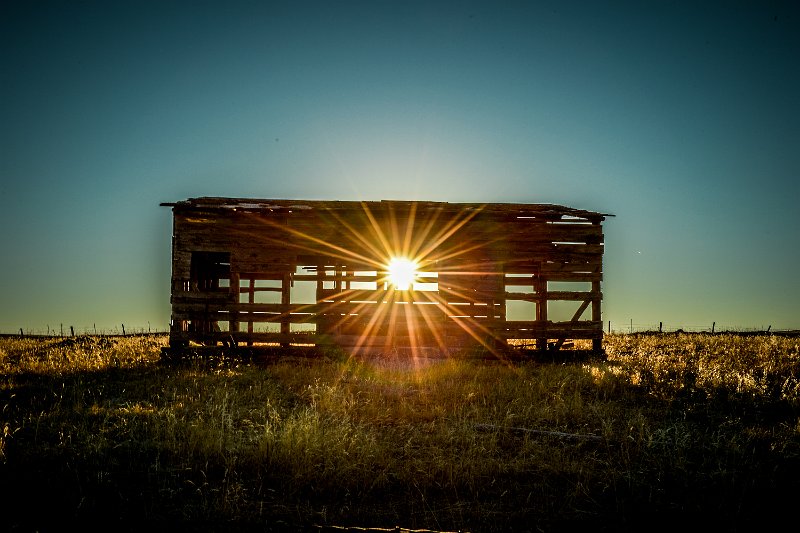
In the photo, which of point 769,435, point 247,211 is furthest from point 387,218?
point 769,435

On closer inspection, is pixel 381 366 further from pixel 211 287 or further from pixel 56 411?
pixel 211 287

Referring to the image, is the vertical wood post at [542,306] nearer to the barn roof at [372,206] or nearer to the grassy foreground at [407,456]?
the barn roof at [372,206]

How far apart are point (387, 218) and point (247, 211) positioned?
14.1 feet

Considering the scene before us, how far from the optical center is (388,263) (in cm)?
1442

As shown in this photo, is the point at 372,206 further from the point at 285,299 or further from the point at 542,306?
the point at 542,306

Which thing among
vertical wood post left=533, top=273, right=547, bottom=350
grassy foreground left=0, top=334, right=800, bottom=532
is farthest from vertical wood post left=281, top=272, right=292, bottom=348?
vertical wood post left=533, top=273, right=547, bottom=350

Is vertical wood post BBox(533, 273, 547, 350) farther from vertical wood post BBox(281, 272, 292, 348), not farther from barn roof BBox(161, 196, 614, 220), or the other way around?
vertical wood post BBox(281, 272, 292, 348)

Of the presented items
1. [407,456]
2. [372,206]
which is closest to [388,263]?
[372,206]

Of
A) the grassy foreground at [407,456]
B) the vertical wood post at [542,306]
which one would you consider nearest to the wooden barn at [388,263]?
the vertical wood post at [542,306]

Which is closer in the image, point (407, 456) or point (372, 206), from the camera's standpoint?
point (407, 456)

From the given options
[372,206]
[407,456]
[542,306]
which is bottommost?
[407,456]

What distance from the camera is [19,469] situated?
5.02 metres

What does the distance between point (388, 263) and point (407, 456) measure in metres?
9.03

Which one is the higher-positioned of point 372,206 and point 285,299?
point 372,206
